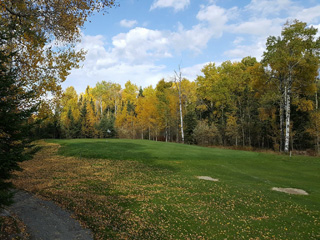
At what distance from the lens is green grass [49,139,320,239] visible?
794 centimetres

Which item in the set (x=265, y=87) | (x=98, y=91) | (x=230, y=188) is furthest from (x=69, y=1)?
(x=98, y=91)

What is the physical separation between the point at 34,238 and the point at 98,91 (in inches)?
3379

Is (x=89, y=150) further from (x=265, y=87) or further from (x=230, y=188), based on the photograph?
(x=265, y=87)

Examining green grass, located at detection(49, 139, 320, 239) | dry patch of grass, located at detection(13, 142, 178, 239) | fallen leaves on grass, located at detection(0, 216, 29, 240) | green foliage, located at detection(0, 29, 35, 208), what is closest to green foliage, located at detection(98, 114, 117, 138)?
green grass, located at detection(49, 139, 320, 239)

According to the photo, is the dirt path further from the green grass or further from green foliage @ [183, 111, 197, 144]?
green foliage @ [183, 111, 197, 144]

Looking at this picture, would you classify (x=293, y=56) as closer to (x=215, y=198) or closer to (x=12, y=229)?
(x=215, y=198)

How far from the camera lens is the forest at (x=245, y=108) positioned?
91.1ft

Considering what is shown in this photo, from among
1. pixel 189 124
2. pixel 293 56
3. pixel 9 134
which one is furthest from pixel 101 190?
pixel 189 124

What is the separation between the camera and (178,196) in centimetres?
1120

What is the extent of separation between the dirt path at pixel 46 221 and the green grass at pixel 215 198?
721mm

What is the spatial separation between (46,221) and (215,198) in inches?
308

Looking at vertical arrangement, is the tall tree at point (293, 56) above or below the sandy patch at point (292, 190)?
Answer: above

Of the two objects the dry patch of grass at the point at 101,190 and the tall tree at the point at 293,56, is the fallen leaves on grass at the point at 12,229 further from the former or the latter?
the tall tree at the point at 293,56

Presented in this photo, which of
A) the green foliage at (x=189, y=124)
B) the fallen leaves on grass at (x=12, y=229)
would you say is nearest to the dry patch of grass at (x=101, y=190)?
the fallen leaves on grass at (x=12, y=229)
